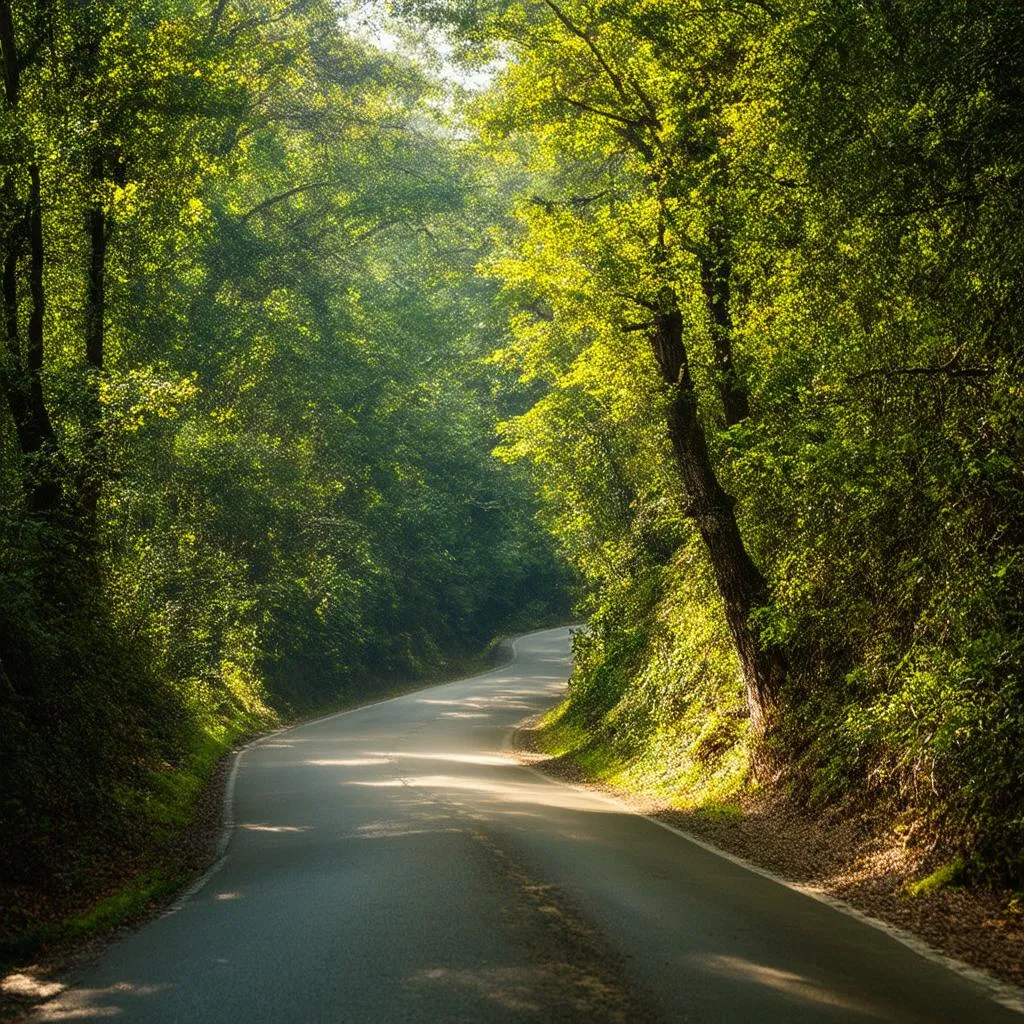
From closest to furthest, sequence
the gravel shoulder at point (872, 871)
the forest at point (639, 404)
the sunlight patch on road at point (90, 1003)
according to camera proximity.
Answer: the sunlight patch on road at point (90, 1003) → the gravel shoulder at point (872, 871) → the forest at point (639, 404)

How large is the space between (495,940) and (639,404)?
12.0 m

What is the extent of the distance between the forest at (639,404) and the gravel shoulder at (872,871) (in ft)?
0.97

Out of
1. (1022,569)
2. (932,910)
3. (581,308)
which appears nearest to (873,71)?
(1022,569)

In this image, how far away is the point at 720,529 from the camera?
15578 mm

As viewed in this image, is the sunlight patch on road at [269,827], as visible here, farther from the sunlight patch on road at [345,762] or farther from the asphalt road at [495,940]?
the sunlight patch on road at [345,762]

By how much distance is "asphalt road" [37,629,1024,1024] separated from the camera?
6.38 meters

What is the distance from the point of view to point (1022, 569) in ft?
30.5

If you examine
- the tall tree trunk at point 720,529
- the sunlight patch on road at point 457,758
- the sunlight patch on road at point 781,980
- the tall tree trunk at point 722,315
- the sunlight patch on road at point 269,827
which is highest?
the tall tree trunk at point 722,315

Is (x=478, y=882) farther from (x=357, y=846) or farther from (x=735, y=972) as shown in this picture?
(x=735, y=972)

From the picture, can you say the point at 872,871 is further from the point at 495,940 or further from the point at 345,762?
the point at 345,762

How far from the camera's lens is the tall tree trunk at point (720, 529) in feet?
50.1

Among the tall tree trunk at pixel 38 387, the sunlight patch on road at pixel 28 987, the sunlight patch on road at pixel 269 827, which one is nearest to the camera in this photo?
the sunlight patch on road at pixel 28 987

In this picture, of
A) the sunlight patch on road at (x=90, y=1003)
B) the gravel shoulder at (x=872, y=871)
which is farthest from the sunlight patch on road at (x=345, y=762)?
the sunlight patch on road at (x=90, y=1003)

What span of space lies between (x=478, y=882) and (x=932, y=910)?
12.3 feet
